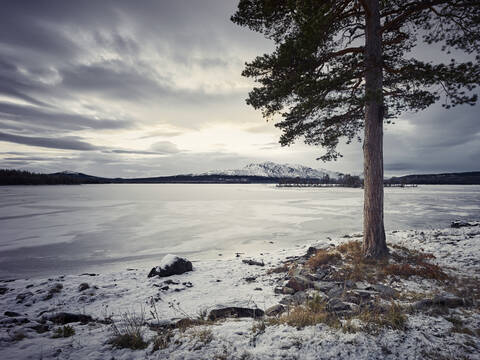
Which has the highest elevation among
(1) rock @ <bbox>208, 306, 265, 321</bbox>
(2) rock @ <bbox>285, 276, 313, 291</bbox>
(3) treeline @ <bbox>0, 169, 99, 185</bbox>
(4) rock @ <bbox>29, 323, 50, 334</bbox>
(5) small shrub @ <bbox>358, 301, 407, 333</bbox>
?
(3) treeline @ <bbox>0, 169, 99, 185</bbox>

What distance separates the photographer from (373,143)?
291 inches

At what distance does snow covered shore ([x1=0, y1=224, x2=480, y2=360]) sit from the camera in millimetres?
3201

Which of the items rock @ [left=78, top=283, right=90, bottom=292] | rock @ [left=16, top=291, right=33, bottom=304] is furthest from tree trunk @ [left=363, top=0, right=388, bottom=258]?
rock @ [left=16, top=291, right=33, bottom=304]

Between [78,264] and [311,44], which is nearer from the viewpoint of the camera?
[311,44]

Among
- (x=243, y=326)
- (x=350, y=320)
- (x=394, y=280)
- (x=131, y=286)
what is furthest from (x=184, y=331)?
(x=394, y=280)

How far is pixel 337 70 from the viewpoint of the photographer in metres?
6.54

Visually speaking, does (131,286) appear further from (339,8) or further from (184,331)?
(339,8)

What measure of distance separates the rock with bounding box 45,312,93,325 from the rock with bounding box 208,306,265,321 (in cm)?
295

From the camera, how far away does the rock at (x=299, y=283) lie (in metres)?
6.38

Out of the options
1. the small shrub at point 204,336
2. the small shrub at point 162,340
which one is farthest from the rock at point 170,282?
the small shrub at point 204,336

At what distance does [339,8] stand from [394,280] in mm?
8844

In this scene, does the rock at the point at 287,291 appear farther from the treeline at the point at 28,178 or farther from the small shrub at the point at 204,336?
the treeline at the point at 28,178

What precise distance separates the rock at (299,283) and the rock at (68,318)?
17.5 feet

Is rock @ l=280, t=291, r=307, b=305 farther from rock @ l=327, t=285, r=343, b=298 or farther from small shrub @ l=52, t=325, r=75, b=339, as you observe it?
small shrub @ l=52, t=325, r=75, b=339
